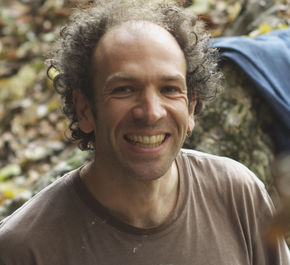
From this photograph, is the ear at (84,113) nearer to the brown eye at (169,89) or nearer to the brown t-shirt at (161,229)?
the brown t-shirt at (161,229)

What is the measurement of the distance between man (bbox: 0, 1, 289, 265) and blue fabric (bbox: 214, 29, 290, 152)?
47.5 inches

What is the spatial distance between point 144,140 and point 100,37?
2.15 ft

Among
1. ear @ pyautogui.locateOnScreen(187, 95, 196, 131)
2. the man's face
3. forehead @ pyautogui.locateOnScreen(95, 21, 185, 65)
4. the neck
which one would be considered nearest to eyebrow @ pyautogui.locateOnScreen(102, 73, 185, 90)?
the man's face

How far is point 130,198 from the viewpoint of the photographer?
190 cm

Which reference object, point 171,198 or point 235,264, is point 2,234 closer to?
point 171,198

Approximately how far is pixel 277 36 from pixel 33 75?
13.9ft

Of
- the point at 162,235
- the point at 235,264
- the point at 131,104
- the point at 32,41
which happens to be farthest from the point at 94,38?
the point at 32,41

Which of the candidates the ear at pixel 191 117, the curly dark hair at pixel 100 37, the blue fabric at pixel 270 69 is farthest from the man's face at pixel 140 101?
the blue fabric at pixel 270 69

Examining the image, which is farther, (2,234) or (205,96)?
(205,96)

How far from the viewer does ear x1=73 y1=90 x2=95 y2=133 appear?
2.00 m

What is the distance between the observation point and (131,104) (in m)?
1.73

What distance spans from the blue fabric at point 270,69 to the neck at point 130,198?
173 centimetres

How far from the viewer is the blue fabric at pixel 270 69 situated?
10.4 feet

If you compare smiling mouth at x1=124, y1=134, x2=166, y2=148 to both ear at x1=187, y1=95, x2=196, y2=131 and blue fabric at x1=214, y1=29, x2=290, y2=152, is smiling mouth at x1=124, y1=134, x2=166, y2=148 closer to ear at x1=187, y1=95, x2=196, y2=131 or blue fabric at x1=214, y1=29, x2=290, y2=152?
ear at x1=187, y1=95, x2=196, y2=131
